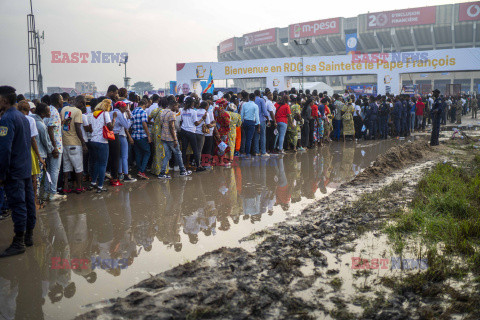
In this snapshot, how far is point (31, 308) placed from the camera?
3176mm

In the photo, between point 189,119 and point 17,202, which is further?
Result: point 189,119

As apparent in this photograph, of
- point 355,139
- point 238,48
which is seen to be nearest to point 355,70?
point 355,139

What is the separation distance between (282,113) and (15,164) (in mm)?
8345

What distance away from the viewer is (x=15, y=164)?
4.36 meters

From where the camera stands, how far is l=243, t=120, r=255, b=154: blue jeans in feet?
35.8

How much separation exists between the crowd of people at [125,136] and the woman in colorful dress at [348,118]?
116mm

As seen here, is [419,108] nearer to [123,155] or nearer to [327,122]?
[327,122]

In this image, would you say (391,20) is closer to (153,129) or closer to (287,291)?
(153,129)

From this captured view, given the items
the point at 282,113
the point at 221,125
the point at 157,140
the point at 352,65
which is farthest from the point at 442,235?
the point at 352,65

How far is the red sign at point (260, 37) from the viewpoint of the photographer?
6919cm

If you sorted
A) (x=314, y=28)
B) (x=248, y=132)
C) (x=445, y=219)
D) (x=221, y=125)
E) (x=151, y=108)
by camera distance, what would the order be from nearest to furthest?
(x=445, y=219) < (x=151, y=108) < (x=221, y=125) < (x=248, y=132) < (x=314, y=28)

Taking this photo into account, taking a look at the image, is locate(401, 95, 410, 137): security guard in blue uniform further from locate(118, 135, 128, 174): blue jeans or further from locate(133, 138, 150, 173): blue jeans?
locate(118, 135, 128, 174): blue jeans

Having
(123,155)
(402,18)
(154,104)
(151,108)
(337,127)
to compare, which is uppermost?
(402,18)

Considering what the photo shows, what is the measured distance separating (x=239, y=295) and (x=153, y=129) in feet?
19.3
